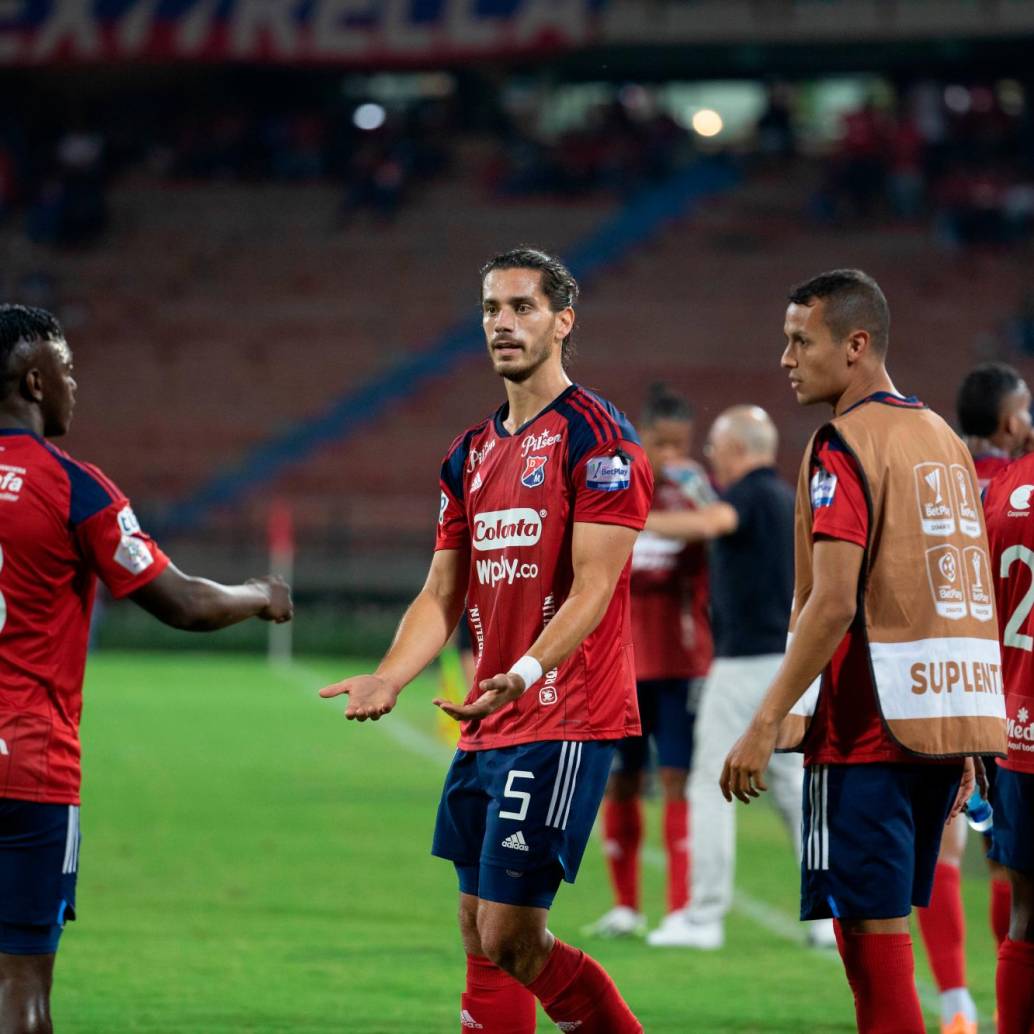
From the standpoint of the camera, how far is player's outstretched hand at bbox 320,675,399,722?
5.05 metres

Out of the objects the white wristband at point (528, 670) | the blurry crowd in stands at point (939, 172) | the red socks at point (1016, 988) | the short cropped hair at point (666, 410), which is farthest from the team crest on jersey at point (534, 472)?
the blurry crowd in stands at point (939, 172)

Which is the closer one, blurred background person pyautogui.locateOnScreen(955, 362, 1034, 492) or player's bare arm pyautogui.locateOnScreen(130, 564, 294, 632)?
player's bare arm pyautogui.locateOnScreen(130, 564, 294, 632)

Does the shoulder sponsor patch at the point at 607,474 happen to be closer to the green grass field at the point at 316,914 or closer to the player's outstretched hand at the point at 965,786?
the player's outstretched hand at the point at 965,786

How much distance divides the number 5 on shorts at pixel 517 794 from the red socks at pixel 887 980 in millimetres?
911

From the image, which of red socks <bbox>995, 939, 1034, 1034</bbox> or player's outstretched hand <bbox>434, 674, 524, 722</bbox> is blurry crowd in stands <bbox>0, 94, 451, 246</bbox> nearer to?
red socks <bbox>995, 939, 1034, 1034</bbox>

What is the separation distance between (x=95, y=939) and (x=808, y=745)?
4.73 metres

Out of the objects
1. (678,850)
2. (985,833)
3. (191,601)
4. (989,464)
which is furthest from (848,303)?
A: (678,850)

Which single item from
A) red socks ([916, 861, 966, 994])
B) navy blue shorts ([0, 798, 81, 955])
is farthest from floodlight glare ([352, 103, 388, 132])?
navy blue shorts ([0, 798, 81, 955])

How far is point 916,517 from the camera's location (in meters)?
4.76

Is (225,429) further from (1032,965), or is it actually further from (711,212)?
(1032,965)

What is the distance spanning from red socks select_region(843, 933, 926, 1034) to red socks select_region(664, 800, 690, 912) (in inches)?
171

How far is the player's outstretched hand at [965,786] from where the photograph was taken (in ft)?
16.2

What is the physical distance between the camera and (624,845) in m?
9.12

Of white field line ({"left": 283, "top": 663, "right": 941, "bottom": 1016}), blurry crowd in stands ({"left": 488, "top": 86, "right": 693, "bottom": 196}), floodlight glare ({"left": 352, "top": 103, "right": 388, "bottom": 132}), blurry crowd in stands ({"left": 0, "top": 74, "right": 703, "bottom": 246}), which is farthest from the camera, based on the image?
floodlight glare ({"left": 352, "top": 103, "right": 388, "bottom": 132})
